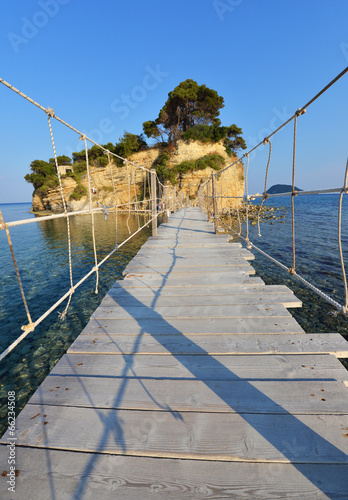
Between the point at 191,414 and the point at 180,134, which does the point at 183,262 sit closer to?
the point at 191,414

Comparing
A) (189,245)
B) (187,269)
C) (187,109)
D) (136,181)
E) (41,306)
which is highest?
(187,109)

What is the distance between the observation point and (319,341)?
160 centimetres

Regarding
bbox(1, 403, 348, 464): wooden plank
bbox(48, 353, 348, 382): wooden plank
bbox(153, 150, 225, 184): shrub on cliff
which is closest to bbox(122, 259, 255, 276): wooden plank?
bbox(48, 353, 348, 382): wooden plank

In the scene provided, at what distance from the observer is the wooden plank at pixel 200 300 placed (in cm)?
220

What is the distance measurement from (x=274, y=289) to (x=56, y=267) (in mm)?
7820

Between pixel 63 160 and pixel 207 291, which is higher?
pixel 63 160

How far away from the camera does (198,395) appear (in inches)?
48.4

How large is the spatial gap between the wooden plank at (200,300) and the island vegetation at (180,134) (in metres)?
26.9

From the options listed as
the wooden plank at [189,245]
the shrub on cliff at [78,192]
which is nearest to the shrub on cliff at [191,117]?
the shrub on cliff at [78,192]

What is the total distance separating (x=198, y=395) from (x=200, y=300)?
1127 millimetres

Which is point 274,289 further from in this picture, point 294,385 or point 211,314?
point 294,385

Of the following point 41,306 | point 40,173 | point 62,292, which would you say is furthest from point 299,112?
point 40,173

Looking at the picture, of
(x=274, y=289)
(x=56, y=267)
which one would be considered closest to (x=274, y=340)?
(x=274, y=289)

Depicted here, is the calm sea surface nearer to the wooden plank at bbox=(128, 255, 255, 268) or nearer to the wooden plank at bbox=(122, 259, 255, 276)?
the wooden plank at bbox=(122, 259, 255, 276)
